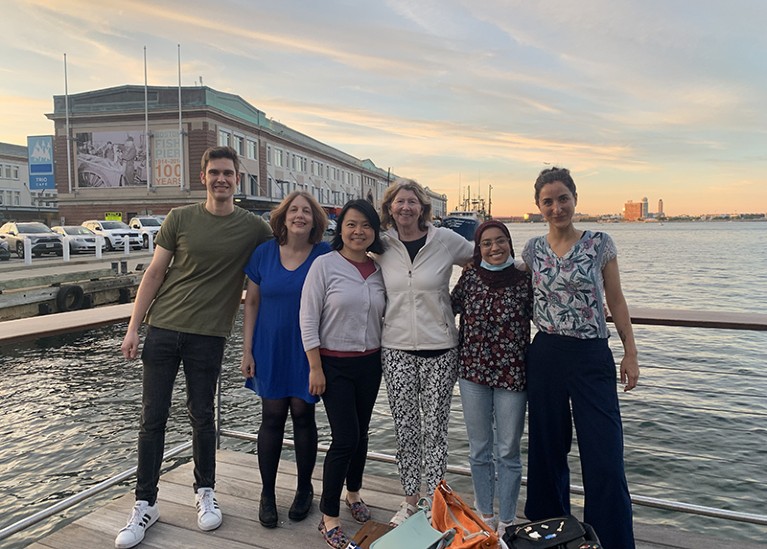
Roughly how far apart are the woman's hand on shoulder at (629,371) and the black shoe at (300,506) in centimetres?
181

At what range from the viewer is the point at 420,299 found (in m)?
2.83

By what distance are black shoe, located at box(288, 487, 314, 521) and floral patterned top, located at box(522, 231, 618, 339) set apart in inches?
64.0

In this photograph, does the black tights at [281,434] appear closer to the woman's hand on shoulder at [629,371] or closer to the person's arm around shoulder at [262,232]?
the person's arm around shoulder at [262,232]

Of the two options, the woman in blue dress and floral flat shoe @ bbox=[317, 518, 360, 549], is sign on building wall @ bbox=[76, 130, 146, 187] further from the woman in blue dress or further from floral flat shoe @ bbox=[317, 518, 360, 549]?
floral flat shoe @ bbox=[317, 518, 360, 549]

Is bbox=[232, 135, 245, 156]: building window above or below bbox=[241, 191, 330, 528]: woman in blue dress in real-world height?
above

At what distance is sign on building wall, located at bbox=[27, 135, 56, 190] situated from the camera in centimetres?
3825

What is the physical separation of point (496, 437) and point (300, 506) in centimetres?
117

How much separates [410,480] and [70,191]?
4828 cm

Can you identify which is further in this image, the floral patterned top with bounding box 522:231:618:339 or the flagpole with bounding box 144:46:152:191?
the flagpole with bounding box 144:46:152:191

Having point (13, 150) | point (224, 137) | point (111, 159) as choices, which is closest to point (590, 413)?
point (224, 137)

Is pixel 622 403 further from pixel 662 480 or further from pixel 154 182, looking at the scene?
pixel 154 182

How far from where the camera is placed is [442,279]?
284cm

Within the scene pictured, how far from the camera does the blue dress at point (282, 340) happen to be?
287cm

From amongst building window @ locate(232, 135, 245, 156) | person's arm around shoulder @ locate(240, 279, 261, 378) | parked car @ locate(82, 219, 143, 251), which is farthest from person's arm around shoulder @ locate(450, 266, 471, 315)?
building window @ locate(232, 135, 245, 156)
